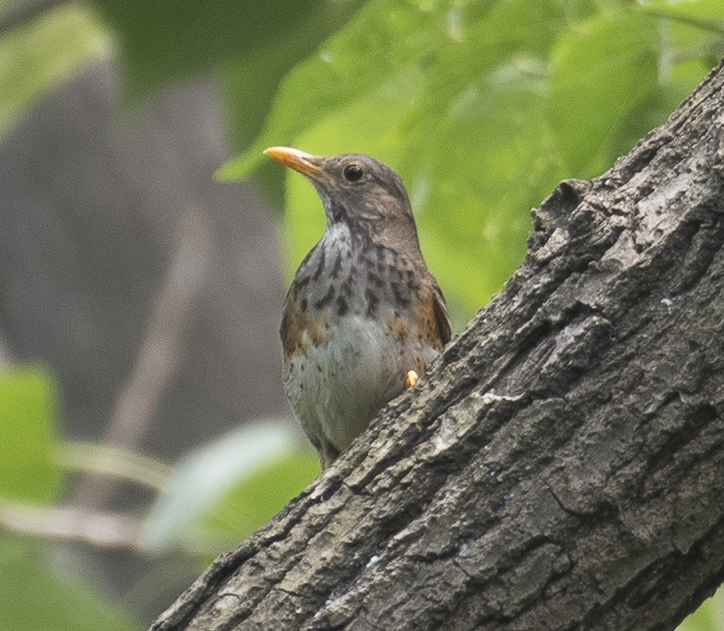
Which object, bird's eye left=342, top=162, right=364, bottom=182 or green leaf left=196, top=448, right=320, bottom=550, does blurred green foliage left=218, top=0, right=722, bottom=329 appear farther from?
green leaf left=196, top=448, right=320, bottom=550

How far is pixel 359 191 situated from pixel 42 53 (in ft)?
4.91

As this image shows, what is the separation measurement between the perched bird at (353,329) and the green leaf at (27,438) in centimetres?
122

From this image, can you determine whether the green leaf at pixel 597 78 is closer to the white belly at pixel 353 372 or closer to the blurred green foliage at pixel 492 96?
the blurred green foliage at pixel 492 96

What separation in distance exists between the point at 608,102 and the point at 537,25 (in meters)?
0.28

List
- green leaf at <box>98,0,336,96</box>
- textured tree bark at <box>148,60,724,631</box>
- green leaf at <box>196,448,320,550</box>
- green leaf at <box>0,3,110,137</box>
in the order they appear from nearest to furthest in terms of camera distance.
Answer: textured tree bark at <box>148,60,724,631</box> < green leaf at <box>98,0,336,96</box> < green leaf at <box>0,3,110,137</box> < green leaf at <box>196,448,320,550</box>

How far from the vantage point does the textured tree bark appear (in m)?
2.35

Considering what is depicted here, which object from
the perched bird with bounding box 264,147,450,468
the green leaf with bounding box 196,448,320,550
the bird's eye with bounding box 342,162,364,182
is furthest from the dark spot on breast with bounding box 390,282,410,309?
the green leaf with bounding box 196,448,320,550

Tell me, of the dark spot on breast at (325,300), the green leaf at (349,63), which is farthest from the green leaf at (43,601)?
the green leaf at (349,63)

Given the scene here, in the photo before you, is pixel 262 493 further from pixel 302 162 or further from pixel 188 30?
pixel 188 30

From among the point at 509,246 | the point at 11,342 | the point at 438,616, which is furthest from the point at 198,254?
the point at 438,616

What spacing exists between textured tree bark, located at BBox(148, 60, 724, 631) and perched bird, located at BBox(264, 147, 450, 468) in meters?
1.29

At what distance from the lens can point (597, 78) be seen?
118 inches

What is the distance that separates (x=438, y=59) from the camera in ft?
10.1

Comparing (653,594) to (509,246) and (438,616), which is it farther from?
(509,246)
